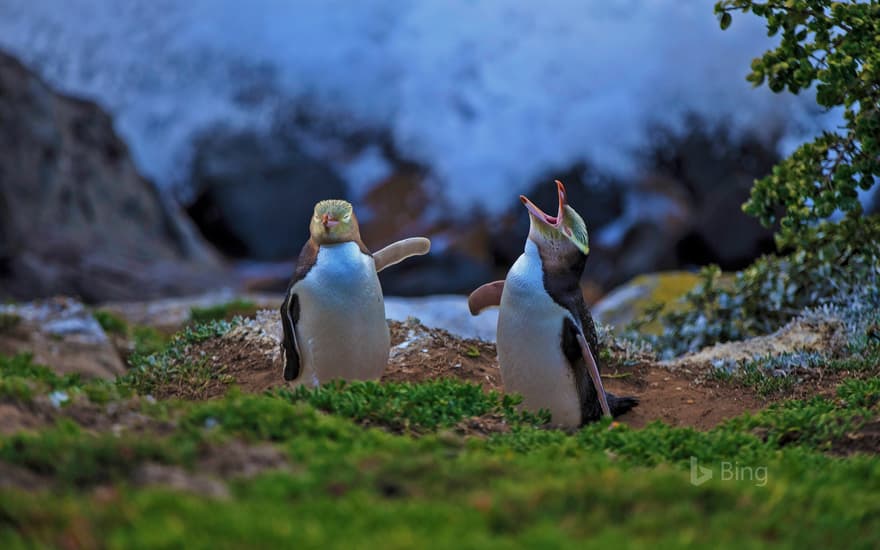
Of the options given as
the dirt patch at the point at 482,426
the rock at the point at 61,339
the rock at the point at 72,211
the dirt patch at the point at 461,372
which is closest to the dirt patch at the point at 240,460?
the dirt patch at the point at 482,426

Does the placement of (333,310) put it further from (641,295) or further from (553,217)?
(641,295)

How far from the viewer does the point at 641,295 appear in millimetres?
12539

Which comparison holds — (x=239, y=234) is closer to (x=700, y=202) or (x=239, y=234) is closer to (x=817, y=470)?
(x=700, y=202)

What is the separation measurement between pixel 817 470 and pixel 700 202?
16.4 meters

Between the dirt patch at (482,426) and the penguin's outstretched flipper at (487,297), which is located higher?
the penguin's outstretched flipper at (487,297)

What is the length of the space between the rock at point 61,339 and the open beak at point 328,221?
365 centimetres

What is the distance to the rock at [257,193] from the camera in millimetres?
21672

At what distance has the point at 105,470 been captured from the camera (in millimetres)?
3539

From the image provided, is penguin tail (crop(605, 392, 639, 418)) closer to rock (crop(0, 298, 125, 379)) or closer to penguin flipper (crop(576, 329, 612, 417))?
penguin flipper (crop(576, 329, 612, 417))

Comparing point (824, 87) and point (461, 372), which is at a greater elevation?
point (824, 87)

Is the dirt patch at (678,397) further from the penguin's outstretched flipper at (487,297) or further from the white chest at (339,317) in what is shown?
the white chest at (339,317)

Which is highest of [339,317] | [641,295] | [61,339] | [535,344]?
[641,295]

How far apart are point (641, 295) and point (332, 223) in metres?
7.26

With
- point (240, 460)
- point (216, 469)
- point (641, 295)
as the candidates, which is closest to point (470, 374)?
point (240, 460)
